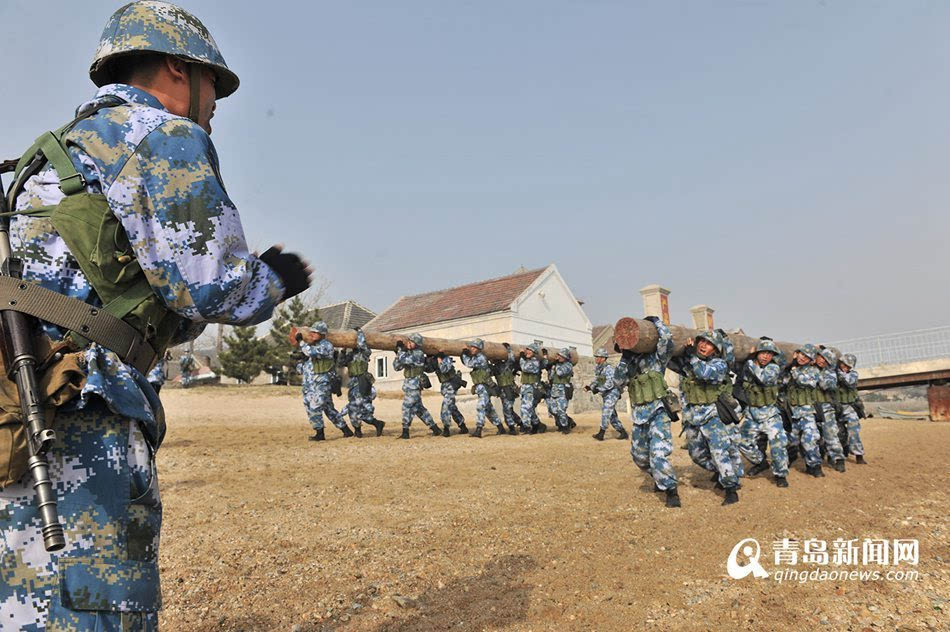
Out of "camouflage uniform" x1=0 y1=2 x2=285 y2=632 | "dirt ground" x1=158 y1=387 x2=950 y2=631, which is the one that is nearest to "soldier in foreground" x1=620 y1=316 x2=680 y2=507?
"dirt ground" x1=158 y1=387 x2=950 y2=631

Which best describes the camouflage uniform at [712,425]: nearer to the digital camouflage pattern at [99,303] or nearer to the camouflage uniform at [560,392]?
the digital camouflage pattern at [99,303]

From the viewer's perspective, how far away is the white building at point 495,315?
27.4m

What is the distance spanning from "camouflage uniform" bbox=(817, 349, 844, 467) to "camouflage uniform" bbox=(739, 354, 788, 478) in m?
1.35

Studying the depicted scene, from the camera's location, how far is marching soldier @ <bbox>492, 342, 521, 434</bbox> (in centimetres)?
1538

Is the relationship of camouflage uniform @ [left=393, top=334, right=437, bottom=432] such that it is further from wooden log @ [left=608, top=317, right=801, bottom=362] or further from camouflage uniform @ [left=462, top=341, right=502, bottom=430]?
wooden log @ [left=608, top=317, right=801, bottom=362]

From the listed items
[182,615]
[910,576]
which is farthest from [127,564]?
[910,576]

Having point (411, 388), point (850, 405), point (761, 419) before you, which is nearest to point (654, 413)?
point (761, 419)

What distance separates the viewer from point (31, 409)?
4.77 feet

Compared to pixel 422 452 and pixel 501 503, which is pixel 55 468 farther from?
pixel 422 452

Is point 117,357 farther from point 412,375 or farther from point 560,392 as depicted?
point 560,392

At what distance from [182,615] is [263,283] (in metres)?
2.73

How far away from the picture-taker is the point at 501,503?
Result: 6.47m

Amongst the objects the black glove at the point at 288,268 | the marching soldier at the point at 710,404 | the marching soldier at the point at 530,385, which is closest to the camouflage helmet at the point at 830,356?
the marching soldier at the point at 710,404

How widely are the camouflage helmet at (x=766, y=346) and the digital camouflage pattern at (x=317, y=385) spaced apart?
8011 millimetres
